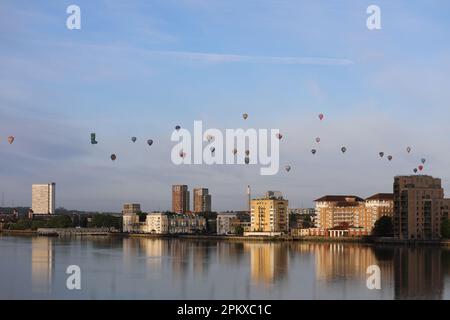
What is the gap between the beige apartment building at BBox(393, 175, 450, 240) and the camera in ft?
136

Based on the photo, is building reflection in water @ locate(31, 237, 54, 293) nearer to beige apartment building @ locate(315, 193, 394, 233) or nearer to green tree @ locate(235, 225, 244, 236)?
beige apartment building @ locate(315, 193, 394, 233)

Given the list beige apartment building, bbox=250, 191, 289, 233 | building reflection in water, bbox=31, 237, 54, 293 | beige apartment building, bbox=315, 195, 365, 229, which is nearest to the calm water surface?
building reflection in water, bbox=31, 237, 54, 293

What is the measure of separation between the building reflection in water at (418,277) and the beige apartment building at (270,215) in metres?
23.6

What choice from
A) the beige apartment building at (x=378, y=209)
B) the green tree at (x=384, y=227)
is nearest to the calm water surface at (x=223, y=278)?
the green tree at (x=384, y=227)

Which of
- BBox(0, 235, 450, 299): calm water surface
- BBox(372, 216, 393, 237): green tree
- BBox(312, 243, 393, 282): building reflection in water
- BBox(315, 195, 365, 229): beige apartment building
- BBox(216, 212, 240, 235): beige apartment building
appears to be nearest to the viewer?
BBox(0, 235, 450, 299): calm water surface

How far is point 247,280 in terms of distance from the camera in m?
19.5

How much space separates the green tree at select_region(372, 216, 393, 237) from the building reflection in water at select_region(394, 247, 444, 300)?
15759 millimetres

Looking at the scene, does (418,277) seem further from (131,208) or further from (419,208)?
(131,208)

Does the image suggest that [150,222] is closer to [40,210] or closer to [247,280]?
[40,210]

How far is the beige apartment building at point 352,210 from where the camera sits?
4753 centimetres

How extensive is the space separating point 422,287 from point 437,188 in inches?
1013

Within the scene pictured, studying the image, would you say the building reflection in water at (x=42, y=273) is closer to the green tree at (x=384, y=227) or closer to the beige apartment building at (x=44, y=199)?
the green tree at (x=384, y=227)

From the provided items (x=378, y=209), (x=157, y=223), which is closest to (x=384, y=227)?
(x=378, y=209)
